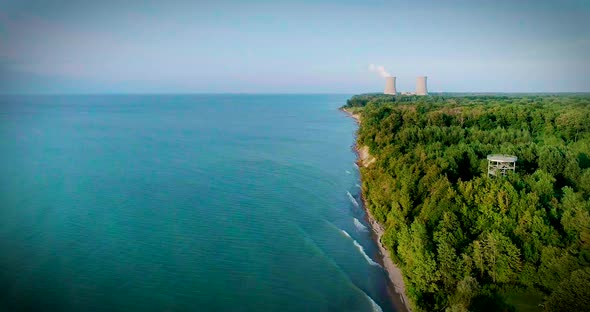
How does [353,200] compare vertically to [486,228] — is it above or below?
below

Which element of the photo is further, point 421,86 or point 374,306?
point 421,86

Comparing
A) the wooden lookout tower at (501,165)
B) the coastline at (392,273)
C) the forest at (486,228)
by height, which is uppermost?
the wooden lookout tower at (501,165)

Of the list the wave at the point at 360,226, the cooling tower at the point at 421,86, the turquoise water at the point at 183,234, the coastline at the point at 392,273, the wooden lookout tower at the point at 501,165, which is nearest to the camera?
the coastline at the point at 392,273

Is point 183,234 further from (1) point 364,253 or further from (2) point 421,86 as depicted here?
(2) point 421,86

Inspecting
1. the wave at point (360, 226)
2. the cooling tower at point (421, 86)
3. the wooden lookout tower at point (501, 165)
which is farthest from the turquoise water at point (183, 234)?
the cooling tower at point (421, 86)

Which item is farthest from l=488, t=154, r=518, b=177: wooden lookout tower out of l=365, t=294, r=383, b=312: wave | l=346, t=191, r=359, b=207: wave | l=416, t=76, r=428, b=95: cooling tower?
l=416, t=76, r=428, b=95: cooling tower

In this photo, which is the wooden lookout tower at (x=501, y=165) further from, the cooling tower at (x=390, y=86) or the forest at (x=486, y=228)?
the cooling tower at (x=390, y=86)

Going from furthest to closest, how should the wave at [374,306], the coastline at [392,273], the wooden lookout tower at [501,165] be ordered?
the wooden lookout tower at [501,165], the coastline at [392,273], the wave at [374,306]

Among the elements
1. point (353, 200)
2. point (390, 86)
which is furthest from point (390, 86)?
point (353, 200)

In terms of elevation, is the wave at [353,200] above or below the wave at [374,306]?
above

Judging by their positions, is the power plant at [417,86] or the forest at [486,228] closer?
the forest at [486,228]
